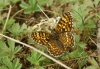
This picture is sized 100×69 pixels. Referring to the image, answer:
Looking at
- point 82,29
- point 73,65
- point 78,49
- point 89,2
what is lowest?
point 73,65

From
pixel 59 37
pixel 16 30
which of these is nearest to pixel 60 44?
pixel 59 37

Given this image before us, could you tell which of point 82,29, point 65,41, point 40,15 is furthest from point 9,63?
point 40,15

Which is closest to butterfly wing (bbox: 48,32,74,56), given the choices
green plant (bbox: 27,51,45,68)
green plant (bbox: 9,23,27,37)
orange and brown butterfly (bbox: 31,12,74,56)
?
orange and brown butterfly (bbox: 31,12,74,56)

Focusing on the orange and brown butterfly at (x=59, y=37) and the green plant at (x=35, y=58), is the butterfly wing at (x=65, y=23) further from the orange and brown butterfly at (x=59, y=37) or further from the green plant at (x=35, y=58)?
the green plant at (x=35, y=58)

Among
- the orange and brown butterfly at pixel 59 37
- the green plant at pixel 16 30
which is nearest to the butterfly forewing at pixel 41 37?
the orange and brown butterfly at pixel 59 37

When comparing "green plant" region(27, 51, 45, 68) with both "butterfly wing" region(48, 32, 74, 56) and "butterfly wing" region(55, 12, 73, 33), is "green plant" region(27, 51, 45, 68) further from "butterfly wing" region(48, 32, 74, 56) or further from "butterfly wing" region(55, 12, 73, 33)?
"butterfly wing" region(55, 12, 73, 33)

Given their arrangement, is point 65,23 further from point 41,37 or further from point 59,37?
point 41,37

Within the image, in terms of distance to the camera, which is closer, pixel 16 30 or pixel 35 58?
pixel 35 58

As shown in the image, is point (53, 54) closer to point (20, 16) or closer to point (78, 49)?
point (78, 49)
